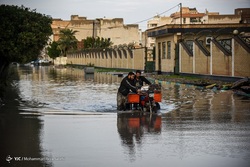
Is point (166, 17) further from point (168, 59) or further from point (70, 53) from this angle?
point (168, 59)

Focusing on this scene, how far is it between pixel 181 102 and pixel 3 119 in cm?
923

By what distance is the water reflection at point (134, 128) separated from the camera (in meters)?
11.1

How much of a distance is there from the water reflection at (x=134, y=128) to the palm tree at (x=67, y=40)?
126 m

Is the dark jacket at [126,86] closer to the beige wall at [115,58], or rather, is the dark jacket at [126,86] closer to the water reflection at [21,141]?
the water reflection at [21,141]

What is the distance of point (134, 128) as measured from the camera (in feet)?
46.8

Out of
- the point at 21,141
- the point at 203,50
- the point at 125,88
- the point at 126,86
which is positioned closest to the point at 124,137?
the point at 21,141

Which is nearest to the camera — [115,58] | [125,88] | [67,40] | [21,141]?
[21,141]

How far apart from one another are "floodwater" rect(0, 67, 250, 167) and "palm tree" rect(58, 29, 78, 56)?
123 m

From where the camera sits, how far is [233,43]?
39.0 metres

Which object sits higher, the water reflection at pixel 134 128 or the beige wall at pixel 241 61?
the beige wall at pixel 241 61

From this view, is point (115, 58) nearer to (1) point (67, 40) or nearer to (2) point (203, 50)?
(2) point (203, 50)

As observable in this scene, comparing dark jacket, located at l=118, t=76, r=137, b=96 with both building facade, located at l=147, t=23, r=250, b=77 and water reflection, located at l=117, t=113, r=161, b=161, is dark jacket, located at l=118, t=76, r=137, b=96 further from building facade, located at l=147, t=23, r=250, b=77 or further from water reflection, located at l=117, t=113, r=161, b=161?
building facade, located at l=147, t=23, r=250, b=77

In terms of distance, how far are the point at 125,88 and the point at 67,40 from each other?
127670mm

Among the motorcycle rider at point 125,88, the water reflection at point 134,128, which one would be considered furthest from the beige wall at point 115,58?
the water reflection at point 134,128
